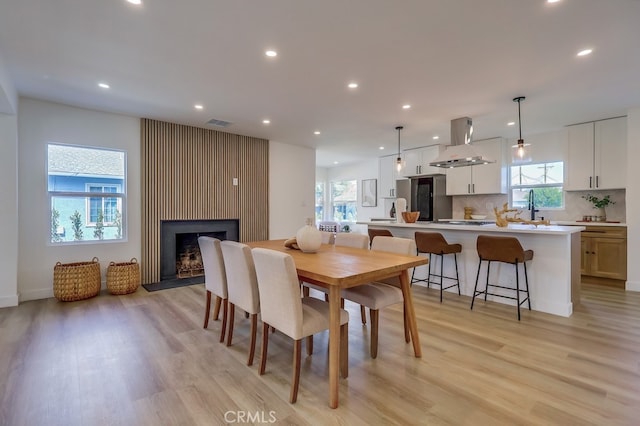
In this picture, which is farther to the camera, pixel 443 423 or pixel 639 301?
pixel 639 301

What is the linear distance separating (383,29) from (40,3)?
234 centimetres

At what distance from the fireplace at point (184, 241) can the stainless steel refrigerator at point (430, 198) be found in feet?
12.3

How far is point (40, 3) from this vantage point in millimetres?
2010

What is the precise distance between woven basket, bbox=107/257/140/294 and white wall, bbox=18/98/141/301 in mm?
380

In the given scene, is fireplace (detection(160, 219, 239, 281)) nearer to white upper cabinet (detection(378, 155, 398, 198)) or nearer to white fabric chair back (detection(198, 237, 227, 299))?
white fabric chair back (detection(198, 237, 227, 299))

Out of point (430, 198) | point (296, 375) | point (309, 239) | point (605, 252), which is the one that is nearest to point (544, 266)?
point (605, 252)

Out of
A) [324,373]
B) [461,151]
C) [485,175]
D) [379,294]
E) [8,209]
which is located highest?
[461,151]

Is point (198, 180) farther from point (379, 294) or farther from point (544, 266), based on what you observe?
point (544, 266)

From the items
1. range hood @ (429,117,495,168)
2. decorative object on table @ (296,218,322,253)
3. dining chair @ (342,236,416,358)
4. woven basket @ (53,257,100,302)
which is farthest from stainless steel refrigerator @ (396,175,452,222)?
woven basket @ (53,257,100,302)

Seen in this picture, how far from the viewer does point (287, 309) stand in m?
1.88

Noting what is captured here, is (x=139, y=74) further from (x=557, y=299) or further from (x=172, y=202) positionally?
(x=557, y=299)

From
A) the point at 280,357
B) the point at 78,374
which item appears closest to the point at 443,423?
the point at 280,357

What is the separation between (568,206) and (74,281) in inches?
298

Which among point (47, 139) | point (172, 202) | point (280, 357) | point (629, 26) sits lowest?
point (280, 357)
